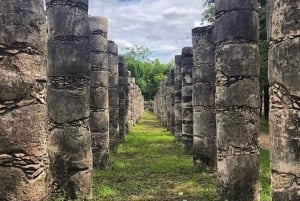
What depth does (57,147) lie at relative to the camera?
28.2 feet

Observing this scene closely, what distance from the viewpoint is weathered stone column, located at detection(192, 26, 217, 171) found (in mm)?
12125

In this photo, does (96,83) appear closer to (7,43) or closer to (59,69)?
(59,69)

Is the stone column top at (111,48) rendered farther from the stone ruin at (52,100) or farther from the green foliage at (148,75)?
the green foliage at (148,75)

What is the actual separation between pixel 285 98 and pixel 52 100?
486 cm

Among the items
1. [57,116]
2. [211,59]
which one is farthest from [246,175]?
[211,59]

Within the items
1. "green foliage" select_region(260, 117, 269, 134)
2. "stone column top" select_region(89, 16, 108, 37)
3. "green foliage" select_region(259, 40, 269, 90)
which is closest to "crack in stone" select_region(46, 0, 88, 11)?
"stone column top" select_region(89, 16, 108, 37)

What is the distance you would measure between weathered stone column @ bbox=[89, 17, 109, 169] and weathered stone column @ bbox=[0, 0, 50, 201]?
774 centimetres

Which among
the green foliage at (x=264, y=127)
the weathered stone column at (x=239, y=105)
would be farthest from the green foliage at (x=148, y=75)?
the weathered stone column at (x=239, y=105)

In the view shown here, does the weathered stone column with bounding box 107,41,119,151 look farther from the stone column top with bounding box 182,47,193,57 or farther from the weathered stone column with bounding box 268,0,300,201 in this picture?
the weathered stone column with bounding box 268,0,300,201

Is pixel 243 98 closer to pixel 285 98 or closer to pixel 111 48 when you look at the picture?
pixel 285 98

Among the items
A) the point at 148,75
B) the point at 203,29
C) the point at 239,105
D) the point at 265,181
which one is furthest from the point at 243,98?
the point at 148,75

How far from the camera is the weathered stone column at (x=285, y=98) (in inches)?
188

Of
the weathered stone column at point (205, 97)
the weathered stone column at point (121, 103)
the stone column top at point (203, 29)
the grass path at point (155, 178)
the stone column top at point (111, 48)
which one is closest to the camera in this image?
the grass path at point (155, 178)

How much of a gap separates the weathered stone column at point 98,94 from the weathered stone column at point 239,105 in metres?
5.06
